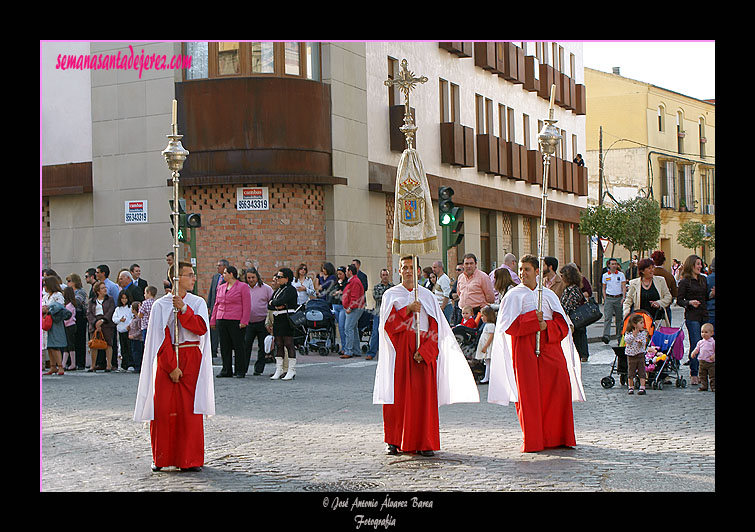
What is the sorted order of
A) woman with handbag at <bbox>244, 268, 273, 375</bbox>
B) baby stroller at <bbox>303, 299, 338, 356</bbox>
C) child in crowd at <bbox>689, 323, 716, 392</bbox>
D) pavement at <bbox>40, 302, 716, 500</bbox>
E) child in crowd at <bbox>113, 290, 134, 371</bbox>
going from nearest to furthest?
pavement at <bbox>40, 302, 716, 500</bbox> < child in crowd at <bbox>689, 323, 716, 392</bbox> < woman with handbag at <bbox>244, 268, 273, 375</bbox> < child in crowd at <bbox>113, 290, 134, 371</bbox> < baby stroller at <bbox>303, 299, 338, 356</bbox>

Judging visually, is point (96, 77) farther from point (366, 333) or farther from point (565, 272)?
point (565, 272)

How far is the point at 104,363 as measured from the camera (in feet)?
62.1

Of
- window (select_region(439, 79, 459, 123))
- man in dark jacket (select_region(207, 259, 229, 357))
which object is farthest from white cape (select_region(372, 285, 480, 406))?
window (select_region(439, 79, 459, 123))

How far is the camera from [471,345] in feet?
53.0

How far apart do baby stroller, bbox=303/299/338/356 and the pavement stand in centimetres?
592

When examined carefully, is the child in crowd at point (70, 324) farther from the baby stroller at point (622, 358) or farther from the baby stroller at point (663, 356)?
the baby stroller at point (663, 356)

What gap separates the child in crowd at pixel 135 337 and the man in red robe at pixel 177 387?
9.20m

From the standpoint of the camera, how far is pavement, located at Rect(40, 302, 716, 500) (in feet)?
26.3

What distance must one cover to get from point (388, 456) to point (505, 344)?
1.61 meters

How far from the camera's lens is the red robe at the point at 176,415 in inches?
345

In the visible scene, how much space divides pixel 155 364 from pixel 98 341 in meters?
10.1

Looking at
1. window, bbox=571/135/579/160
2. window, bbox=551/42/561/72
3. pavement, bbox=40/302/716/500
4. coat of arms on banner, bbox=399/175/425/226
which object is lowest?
pavement, bbox=40/302/716/500

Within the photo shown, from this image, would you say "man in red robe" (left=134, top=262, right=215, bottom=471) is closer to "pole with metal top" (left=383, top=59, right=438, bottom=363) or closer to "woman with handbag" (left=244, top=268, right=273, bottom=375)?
"pole with metal top" (left=383, top=59, right=438, bottom=363)
